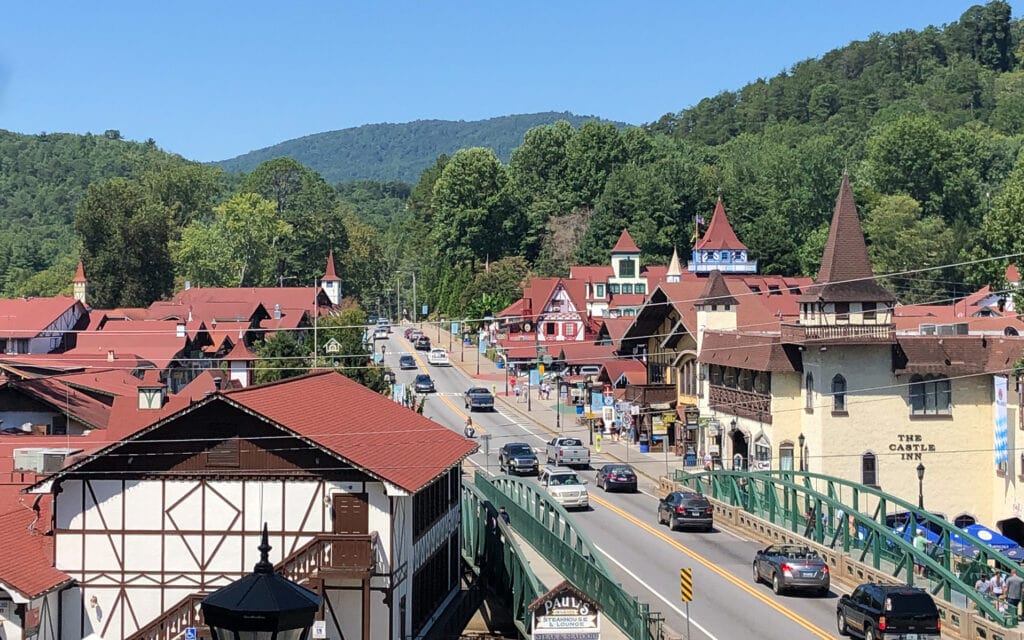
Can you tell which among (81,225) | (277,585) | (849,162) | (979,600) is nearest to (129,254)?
(81,225)

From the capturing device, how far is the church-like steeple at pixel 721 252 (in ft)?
420

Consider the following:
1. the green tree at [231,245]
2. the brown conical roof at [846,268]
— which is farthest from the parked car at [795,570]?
the green tree at [231,245]

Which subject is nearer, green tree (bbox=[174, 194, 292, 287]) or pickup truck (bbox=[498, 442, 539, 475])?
pickup truck (bbox=[498, 442, 539, 475])

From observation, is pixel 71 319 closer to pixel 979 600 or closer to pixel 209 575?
pixel 209 575

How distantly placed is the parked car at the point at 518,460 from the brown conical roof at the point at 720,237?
2466 inches

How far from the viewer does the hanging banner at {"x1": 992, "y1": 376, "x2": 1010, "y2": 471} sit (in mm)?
61500

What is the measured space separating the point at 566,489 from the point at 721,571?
1334 centimetres

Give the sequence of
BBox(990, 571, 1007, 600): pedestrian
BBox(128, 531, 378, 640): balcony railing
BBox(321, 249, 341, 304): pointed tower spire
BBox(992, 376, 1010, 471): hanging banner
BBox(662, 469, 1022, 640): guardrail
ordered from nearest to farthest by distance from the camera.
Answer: BBox(128, 531, 378, 640): balcony railing
BBox(662, 469, 1022, 640): guardrail
BBox(990, 571, 1007, 600): pedestrian
BBox(992, 376, 1010, 471): hanging banner
BBox(321, 249, 341, 304): pointed tower spire

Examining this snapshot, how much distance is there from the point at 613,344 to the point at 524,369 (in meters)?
14.1

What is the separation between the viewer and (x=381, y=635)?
115 ft

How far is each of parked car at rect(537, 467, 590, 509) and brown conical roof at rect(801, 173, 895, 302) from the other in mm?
15545

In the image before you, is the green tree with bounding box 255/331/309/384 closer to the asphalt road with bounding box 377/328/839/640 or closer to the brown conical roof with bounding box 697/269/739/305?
the asphalt road with bounding box 377/328/839/640

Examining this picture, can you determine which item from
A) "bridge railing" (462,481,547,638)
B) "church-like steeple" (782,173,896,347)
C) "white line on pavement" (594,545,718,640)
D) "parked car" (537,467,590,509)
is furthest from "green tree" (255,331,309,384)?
"white line on pavement" (594,545,718,640)

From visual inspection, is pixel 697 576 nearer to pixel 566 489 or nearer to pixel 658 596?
pixel 658 596
